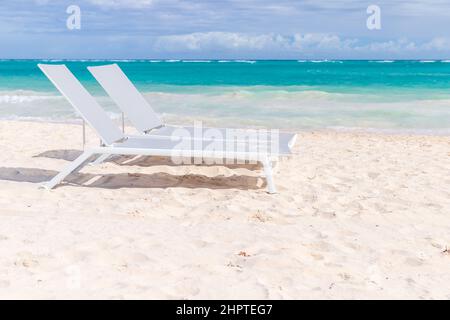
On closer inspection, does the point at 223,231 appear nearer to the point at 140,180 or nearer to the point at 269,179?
the point at 269,179

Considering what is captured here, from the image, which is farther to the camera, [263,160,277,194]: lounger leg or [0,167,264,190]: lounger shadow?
[0,167,264,190]: lounger shadow

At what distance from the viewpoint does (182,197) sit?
5.30m

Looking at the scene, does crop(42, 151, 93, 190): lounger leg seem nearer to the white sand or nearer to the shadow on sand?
the white sand

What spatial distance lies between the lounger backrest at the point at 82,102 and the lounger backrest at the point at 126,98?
2.09 feet

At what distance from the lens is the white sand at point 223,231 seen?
3250mm

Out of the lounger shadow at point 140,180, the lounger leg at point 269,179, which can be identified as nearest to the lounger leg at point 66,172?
the lounger shadow at point 140,180

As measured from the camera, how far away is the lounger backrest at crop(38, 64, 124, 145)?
219 inches

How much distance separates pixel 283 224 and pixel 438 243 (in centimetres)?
113

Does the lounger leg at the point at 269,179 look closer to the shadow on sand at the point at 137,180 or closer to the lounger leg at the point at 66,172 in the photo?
the shadow on sand at the point at 137,180

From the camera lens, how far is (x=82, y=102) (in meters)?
5.82

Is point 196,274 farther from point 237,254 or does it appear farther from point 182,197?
point 182,197

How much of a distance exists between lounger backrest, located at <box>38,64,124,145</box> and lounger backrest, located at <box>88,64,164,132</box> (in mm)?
637

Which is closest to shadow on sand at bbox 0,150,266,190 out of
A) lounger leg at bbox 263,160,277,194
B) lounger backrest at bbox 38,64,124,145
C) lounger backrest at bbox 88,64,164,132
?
lounger leg at bbox 263,160,277,194
